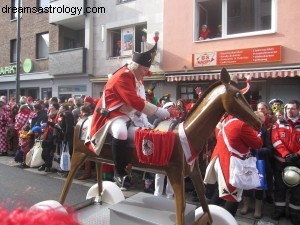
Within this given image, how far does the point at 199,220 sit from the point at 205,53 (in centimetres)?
934

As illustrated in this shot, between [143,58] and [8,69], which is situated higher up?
→ [8,69]

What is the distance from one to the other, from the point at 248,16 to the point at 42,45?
12649 mm

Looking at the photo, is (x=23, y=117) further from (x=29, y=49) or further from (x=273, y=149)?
(x=29, y=49)

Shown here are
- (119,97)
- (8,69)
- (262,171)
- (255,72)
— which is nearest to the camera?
(119,97)

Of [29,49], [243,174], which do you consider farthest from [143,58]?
[29,49]

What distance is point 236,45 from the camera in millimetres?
11078

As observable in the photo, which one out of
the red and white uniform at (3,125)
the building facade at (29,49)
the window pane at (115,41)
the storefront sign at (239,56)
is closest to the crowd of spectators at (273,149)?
the red and white uniform at (3,125)

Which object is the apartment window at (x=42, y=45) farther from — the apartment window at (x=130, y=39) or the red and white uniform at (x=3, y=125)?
the red and white uniform at (x=3, y=125)

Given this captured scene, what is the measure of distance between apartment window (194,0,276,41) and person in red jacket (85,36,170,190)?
28.6ft

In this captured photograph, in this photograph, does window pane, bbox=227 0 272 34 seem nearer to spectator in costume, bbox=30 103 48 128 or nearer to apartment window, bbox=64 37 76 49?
spectator in costume, bbox=30 103 48 128

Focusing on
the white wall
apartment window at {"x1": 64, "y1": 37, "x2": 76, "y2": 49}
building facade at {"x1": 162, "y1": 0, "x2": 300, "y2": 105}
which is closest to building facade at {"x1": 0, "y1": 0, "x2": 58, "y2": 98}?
apartment window at {"x1": 64, "y1": 37, "x2": 76, "y2": 49}

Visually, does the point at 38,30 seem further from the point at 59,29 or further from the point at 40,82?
the point at 40,82

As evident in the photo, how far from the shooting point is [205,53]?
1161 cm

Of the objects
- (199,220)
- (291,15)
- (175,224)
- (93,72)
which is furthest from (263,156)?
(93,72)
